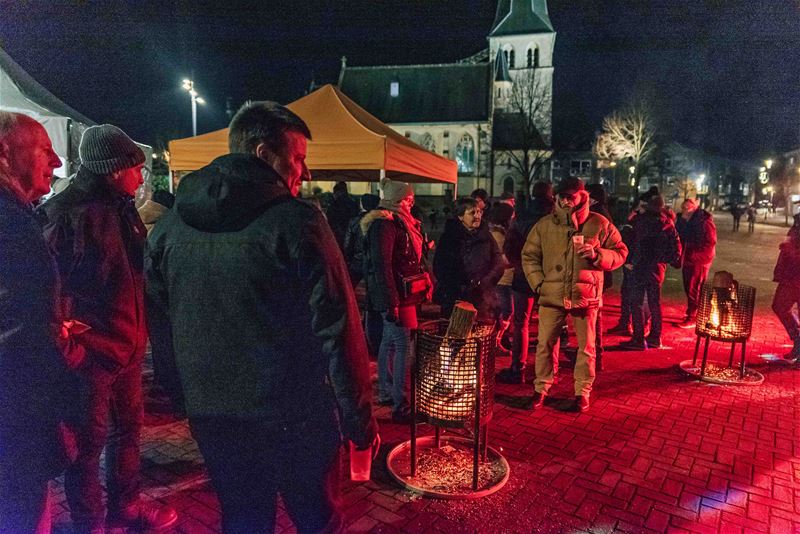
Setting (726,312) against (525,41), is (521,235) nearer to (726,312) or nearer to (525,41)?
(726,312)

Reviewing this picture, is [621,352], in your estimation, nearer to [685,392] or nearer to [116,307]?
[685,392]

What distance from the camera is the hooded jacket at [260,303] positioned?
1.70 meters

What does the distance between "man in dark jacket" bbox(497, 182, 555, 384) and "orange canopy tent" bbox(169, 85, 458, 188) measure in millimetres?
1744

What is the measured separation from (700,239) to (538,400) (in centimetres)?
472

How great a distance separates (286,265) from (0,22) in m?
10.7

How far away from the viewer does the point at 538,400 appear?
4879 mm

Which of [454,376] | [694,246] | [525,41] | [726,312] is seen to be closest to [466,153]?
[525,41]

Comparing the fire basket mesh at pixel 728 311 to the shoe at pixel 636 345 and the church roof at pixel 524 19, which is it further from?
the church roof at pixel 524 19

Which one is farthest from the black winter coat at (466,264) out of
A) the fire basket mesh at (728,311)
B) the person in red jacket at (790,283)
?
Answer: the person in red jacket at (790,283)

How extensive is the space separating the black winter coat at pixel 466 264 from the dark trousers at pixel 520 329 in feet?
2.44

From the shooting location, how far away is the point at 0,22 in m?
8.96

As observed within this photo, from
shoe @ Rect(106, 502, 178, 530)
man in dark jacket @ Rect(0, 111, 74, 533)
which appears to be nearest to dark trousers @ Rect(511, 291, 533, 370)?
shoe @ Rect(106, 502, 178, 530)

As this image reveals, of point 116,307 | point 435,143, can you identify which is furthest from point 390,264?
point 435,143

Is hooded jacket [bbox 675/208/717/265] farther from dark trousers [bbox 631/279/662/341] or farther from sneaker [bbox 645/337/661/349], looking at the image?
sneaker [bbox 645/337/661/349]
